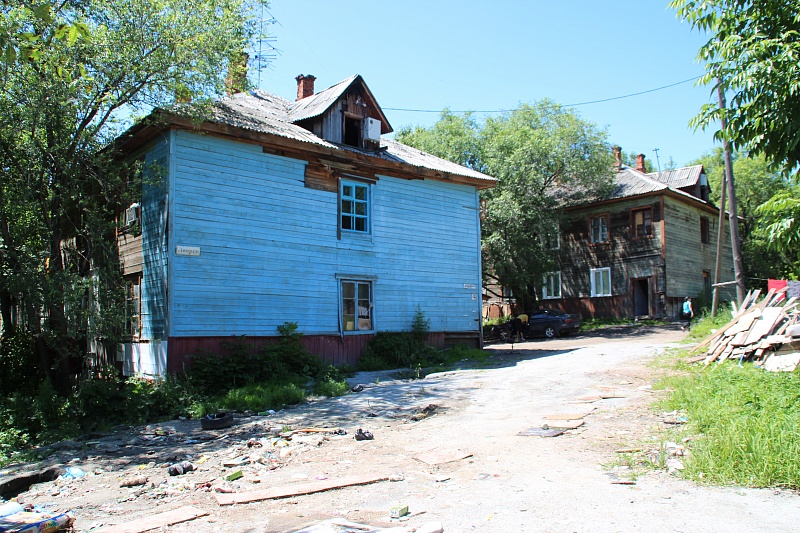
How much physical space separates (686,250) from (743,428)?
28.0 meters

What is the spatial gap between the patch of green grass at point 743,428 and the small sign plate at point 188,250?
1043 cm

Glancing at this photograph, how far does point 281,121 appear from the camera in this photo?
1731 cm

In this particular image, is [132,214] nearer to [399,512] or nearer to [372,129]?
[372,129]

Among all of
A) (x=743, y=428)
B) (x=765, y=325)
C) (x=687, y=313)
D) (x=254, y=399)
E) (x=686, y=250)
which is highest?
(x=686, y=250)

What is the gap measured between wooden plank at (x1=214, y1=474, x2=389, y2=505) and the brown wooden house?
25.9 meters

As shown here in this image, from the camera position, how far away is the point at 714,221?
116ft

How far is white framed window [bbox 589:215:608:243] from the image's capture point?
32444 mm

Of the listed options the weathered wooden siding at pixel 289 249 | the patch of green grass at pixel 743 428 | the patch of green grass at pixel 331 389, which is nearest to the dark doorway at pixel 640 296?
the weathered wooden siding at pixel 289 249

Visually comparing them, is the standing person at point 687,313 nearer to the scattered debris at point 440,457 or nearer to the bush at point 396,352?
the bush at point 396,352

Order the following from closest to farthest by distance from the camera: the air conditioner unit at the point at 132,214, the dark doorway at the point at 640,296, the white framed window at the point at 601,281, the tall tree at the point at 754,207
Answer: the air conditioner unit at the point at 132,214
the dark doorway at the point at 640,296
the white framed window at the point at 601,281
the tall tree at the point at 754,207

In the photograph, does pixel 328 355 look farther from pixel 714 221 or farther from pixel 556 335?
pixel 714 221

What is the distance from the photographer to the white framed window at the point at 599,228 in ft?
106

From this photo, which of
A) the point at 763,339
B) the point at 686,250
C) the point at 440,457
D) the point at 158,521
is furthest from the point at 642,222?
the point at 158,521

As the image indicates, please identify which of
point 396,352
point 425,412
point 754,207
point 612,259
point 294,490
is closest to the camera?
point 294,490
